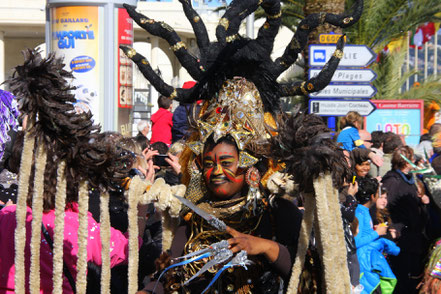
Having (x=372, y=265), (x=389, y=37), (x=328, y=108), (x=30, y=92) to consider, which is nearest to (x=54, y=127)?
(x=30, y=92)

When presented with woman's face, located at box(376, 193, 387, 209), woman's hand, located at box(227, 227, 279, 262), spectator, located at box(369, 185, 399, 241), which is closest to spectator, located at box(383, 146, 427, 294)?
spectator, located at box(369, 185, 399, 241)

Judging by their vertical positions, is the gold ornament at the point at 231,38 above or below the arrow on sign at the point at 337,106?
above

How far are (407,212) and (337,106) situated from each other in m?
2.06

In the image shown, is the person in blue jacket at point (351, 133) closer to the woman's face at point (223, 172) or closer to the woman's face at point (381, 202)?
the woman's face at point (381, 202)

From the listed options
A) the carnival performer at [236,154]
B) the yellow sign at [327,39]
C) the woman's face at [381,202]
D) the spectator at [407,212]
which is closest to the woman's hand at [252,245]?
the carnival performer at [236,154]

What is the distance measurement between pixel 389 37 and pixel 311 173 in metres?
12.4

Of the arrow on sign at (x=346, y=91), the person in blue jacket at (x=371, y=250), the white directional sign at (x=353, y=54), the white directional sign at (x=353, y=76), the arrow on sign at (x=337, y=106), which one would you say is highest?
the white directional sign at (x=353, y=54)

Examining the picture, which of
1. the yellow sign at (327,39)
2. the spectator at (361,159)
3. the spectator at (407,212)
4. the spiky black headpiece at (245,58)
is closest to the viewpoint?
the spiky black headpiece at (245,58)

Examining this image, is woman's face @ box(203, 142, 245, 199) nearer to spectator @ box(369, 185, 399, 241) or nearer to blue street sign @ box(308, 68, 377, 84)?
spectator @ box(369, 185, 399, 241)

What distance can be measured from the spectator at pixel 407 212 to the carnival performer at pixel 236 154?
3749mm

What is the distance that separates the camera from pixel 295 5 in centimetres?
1380

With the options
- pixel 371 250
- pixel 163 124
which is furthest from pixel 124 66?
pixel 371 250

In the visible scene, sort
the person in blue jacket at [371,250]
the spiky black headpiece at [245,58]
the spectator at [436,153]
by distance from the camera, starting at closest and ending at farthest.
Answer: the spiky black headpiece at [245,58] → the person in blue jacket at [371,250] → the spectator at [436,153]

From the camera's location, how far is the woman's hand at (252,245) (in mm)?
2945
